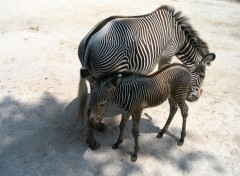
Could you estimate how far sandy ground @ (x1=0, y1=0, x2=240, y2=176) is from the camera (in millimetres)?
5203

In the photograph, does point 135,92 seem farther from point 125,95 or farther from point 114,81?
point 114,81

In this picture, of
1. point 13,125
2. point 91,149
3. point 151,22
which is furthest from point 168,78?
point 13,125

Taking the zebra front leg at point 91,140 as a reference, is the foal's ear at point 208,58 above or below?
above

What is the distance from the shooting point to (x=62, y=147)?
541 cm

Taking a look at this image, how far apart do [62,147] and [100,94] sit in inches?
60.6

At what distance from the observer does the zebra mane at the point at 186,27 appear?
6070mm

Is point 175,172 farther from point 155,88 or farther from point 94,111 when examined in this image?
point 94,111

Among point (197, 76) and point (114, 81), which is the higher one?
point (114, 81)

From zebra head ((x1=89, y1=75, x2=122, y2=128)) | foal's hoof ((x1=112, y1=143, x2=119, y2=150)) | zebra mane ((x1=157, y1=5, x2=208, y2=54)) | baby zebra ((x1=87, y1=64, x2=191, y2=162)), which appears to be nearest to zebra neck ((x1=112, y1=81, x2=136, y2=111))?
baby zebra ((x1=87, y1=64, x2=191, y2=162))

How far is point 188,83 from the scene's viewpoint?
5.33 meters

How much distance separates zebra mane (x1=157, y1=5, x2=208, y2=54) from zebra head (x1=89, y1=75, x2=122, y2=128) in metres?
2.33

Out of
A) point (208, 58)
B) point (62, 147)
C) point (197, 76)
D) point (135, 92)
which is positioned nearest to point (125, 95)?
point (135, 92)

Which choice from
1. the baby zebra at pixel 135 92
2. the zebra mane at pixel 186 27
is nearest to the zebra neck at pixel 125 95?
the baby zebra at pixel 135 92

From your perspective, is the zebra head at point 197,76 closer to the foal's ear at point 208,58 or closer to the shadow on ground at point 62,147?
the foal's ear at point 208,58
